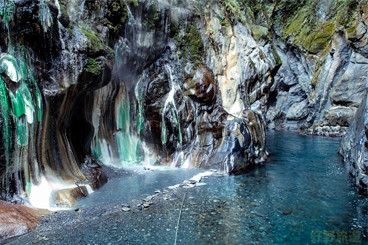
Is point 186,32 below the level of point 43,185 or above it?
above


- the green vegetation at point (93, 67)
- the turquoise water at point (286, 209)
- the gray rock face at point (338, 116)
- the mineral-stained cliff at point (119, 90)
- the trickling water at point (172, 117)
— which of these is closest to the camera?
the turquoise water at point (286, 209)

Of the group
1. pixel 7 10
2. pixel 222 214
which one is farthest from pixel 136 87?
pixel 222 214

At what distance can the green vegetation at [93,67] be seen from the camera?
9367mm

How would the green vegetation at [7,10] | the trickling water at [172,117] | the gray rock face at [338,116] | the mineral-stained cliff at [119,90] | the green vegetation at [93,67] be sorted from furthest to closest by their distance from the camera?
the gray rock face at [338,116], the trickling water at [172,117], the green vegetation at [93,67], the mineral-stained cliff at [119,90], the green vegetation at [7,10]

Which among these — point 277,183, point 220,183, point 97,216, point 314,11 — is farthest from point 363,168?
point 314,11

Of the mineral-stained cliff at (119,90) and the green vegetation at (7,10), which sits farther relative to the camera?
the mineral-stained cliff at (119,90)

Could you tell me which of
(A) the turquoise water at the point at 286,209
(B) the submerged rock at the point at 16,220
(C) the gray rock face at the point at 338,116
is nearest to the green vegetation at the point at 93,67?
(B) the submerged rock at the point at 16,220

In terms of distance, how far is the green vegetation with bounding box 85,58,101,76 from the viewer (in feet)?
30.7

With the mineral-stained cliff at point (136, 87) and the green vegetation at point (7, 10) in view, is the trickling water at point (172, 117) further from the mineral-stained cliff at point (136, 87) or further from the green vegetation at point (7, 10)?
the green vegetation at point (7, 10)

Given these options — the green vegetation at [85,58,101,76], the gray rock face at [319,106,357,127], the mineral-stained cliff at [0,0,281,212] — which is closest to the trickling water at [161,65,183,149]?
the mineral-stained cliff at [0,0,281,212]

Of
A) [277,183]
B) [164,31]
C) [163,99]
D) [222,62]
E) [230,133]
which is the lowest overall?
[277,183]

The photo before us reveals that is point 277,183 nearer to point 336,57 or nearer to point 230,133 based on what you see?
point 230,133

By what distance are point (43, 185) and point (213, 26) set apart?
13.2 m

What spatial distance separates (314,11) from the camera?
31984mm
